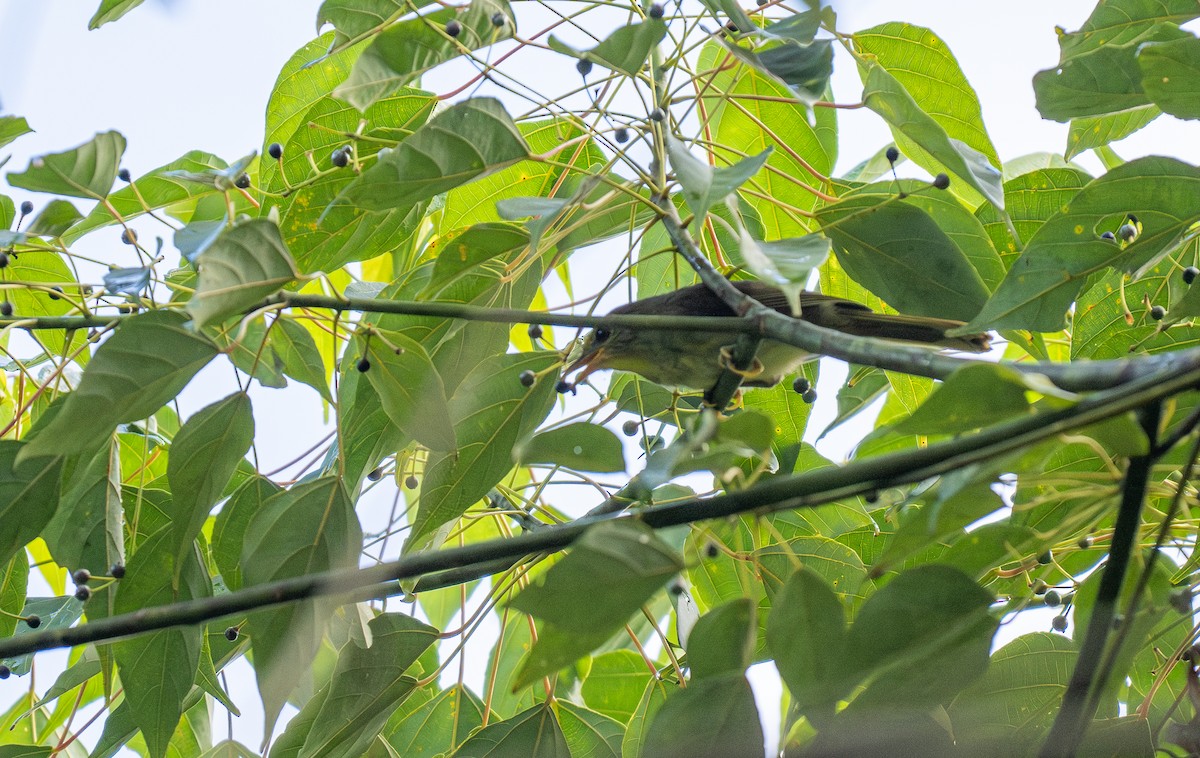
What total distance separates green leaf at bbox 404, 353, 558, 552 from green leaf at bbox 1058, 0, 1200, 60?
142 centimetres

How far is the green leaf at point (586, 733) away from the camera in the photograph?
2.54 metres

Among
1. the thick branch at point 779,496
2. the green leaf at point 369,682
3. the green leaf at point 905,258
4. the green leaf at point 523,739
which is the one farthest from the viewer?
the green leaf at point 523,739

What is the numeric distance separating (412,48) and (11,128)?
106 cm

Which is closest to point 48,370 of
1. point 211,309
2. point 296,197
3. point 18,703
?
point 18,703

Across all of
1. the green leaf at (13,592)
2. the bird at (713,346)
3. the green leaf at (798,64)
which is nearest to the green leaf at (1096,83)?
the green leaf at (798,64)

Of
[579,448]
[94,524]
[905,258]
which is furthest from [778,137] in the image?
[94,524]

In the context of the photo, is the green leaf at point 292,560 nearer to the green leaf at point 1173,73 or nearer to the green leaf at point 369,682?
the green leaf at point 369,682

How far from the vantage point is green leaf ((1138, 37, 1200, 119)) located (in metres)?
1.84

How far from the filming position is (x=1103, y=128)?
9.14 feet

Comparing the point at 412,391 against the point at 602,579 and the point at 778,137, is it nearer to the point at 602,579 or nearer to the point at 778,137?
the point at 602,579

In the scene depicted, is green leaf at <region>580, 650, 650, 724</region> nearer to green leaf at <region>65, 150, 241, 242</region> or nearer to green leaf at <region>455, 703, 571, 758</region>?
green leaf at <region>455, 703, 571, 758</region>

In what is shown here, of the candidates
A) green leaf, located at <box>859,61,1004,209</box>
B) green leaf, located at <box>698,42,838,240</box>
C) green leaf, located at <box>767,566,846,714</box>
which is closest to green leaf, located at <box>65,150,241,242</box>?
green leaf, located at <box>698,42,838,240</box>

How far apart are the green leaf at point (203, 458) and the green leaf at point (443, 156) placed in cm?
51

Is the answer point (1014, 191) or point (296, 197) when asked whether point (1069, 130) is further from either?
point (296, 197)
